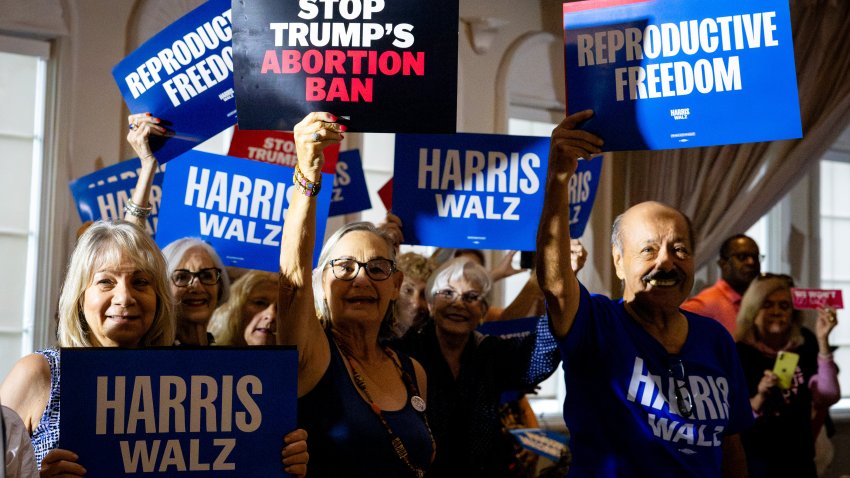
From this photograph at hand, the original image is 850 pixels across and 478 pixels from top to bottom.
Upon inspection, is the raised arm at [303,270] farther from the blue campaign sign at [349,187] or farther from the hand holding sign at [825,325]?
the hand holding sign at [825,325]

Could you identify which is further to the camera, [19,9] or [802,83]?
[802,83]

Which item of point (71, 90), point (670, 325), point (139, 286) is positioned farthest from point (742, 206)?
point (139, 286)

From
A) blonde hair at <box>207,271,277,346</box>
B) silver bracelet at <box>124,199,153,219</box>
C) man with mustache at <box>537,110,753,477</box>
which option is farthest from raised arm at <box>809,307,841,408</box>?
silver bracelet at <box>124,199,153,219</box>

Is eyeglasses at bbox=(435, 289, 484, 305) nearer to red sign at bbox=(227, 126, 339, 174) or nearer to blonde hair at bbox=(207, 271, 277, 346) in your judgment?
blonde hair at bbox=(207, 271, 277, 346)

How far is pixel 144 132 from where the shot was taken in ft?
9.86

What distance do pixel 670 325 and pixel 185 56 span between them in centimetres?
160

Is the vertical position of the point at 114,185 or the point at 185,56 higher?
the point at 185,56

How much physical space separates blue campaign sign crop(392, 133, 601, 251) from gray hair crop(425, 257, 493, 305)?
4.4 inches

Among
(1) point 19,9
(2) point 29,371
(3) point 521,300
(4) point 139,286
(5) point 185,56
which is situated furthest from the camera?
(1) point 19,9

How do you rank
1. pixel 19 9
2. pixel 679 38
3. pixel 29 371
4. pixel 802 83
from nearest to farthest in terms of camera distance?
1. pixel 29 371
2. pixel 679 38
3. pixel 19 9
4. pixel 802 83

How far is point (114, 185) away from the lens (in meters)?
3.65

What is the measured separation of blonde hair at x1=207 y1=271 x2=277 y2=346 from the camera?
317 centimetres

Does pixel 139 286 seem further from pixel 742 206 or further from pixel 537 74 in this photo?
pixel 742 206

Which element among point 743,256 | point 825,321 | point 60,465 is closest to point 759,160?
point 743,256
